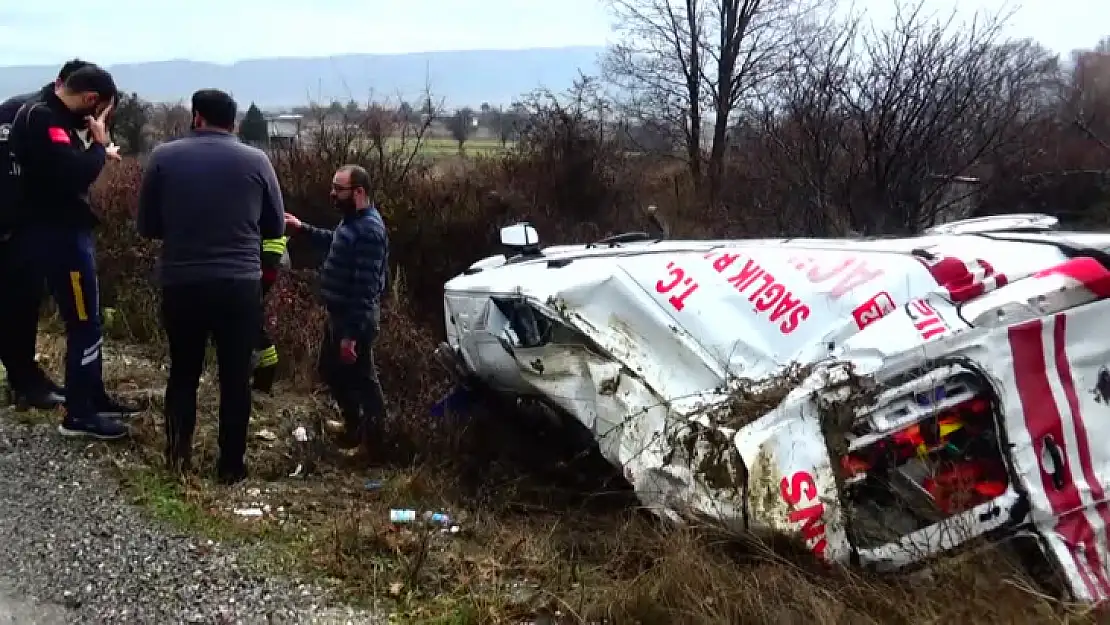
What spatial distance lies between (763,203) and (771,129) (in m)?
1.26

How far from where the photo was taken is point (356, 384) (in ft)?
16.3

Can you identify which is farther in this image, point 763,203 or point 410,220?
point 763,203

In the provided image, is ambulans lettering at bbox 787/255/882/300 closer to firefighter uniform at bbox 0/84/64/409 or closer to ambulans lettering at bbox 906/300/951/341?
ambulans lettering at bbox 906/300/951/341

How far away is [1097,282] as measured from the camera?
3287 mm

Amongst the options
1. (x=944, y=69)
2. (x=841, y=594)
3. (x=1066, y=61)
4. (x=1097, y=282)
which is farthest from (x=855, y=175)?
(x=1066, y=61)

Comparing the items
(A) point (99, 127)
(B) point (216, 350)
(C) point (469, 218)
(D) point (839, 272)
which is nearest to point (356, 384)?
(B) point (216, 350)

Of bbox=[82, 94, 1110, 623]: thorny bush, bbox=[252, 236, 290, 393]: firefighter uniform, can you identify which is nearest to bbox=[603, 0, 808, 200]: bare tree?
bbox=[82, 94, 1110, 623]: thorny bush

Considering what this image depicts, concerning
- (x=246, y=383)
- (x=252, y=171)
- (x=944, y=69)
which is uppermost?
(x=944, y=69)

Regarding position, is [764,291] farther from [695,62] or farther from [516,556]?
[695,62]

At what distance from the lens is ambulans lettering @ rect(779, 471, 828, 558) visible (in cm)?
304

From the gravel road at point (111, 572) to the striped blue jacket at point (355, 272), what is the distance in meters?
1.29

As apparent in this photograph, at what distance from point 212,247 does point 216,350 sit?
49cm

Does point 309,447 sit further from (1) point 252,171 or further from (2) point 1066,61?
(2) point 1066,61

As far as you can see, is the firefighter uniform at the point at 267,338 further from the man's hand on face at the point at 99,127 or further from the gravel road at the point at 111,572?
the gravel road at the point at 111,572
